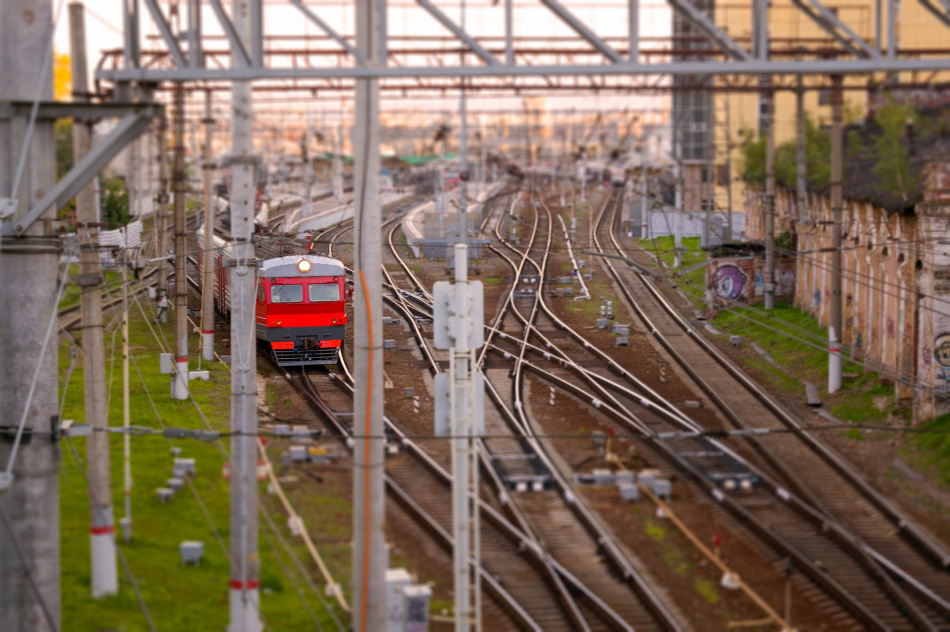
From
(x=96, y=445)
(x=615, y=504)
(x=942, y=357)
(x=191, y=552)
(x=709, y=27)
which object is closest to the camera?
(x=709, y=27)

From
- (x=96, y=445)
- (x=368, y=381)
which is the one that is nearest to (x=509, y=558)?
(x=368, y=381)

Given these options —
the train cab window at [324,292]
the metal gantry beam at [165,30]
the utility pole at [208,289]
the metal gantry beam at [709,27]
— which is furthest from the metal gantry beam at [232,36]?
the train cab window at [324,292]

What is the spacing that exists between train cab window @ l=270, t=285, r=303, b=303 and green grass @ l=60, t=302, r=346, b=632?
12.3 ft

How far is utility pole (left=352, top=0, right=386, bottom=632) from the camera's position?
30.9ft

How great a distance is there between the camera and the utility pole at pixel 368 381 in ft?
30.9

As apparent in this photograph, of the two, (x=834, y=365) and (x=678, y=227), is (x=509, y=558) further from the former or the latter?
(x=678, y=227)

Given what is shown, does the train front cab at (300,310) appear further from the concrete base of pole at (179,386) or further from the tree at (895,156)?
the tree at (895,156)

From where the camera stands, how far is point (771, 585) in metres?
10.5

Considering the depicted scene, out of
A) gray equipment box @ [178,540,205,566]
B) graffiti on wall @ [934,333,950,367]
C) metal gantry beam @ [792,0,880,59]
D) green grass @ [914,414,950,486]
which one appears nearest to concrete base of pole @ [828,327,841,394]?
graffiti on wall @ [934,333,950,367]

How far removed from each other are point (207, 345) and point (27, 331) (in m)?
11.4

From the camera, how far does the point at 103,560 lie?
1055cm

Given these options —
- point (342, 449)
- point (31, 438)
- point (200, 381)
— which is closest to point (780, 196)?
point (200, 381)

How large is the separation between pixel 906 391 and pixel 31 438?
13.2 metres

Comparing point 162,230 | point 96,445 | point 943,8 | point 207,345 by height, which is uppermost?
point 943,8
